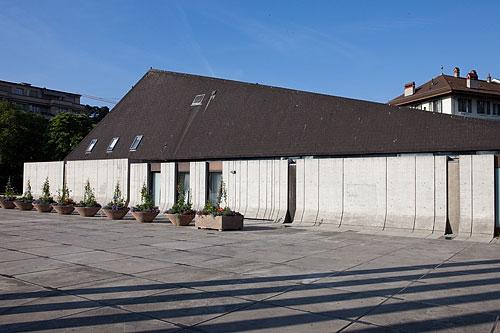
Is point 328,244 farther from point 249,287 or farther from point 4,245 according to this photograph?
point 4,245

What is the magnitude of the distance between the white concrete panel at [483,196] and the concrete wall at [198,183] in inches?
580

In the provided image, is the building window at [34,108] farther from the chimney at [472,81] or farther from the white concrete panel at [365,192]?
the white concrete panel at [365,192]

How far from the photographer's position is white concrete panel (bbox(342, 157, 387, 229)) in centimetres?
1911

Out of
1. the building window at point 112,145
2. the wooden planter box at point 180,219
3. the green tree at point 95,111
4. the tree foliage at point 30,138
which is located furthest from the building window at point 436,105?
the green tree at point 95,111

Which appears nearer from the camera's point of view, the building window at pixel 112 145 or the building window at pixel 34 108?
the building window at pixel 112 145

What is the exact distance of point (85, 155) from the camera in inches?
1513

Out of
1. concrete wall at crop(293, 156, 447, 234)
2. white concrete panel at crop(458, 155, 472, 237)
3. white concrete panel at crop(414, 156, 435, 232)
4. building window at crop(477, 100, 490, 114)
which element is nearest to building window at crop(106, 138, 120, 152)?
concrete wall at crop(293, 156, 447, 234)

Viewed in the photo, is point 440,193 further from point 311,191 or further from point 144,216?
point 144,216

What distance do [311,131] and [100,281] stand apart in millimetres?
19838

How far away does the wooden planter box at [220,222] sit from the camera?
18.7 m

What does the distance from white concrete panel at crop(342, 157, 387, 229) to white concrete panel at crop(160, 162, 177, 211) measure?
38.9ft

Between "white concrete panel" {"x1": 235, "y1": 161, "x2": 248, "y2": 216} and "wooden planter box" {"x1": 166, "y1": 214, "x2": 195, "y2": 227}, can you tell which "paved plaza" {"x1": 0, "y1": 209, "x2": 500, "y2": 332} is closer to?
"wooden planter box" {"x1": 166, "y1": 214, "x2": 195, "y2": 227}

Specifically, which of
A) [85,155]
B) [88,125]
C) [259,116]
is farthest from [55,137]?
[259,116]

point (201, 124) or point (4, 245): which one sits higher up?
point (201, 124)
